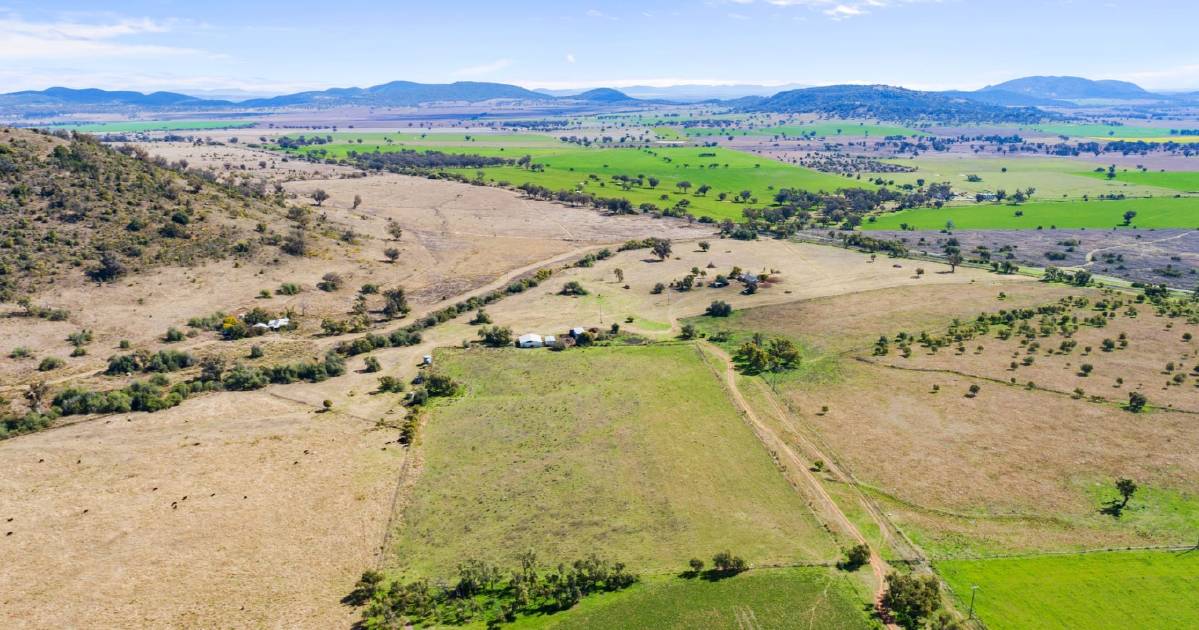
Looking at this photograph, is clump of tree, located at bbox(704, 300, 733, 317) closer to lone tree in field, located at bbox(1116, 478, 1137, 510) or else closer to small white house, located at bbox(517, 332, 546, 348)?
small white house, located at bbox(517, 332, 546, 348)

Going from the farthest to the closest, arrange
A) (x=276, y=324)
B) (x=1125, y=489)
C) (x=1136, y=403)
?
(x=276, y=324) → (x=1136, y=403) → (x=1125, y=489)

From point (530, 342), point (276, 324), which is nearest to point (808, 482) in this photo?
point (530, 342)

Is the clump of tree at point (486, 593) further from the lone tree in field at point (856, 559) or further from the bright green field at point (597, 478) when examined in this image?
the lone tree in field at point (856, 559)

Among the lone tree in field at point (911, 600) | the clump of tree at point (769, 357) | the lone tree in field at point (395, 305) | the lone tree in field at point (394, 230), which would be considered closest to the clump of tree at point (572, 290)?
the lone tree in field at point (395, 305)

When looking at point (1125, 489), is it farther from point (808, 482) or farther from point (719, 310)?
point (719, 310)

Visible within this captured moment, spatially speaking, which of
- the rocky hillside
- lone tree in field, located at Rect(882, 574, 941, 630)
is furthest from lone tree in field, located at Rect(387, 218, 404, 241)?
lone tree in field, located at Rect(882, 574, 941, 630)

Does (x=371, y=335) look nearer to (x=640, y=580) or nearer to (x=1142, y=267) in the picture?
(x=640, y=580)
